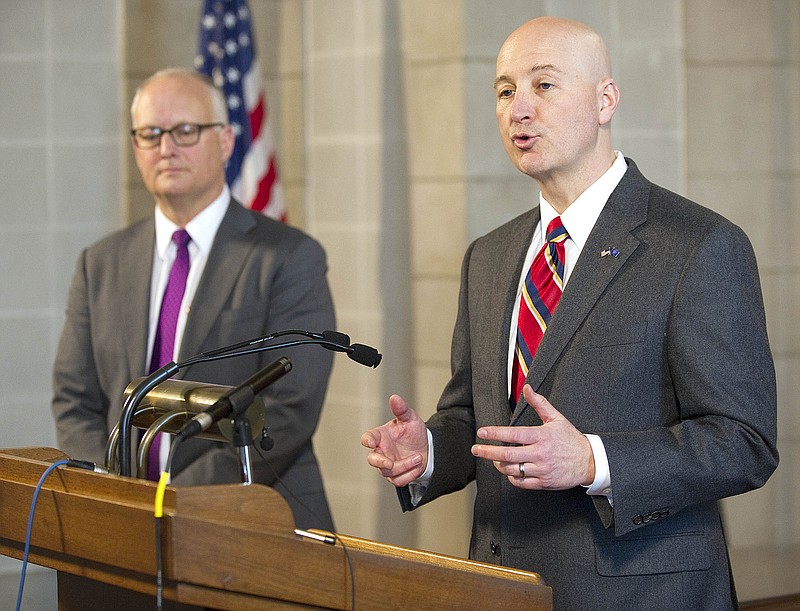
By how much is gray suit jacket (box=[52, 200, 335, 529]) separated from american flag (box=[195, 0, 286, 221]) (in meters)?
1.82

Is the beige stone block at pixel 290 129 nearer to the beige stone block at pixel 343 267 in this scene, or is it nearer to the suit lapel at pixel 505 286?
the beige stone block at pixel 343 267

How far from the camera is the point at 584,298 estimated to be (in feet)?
7.52

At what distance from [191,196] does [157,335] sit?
17.7 inches

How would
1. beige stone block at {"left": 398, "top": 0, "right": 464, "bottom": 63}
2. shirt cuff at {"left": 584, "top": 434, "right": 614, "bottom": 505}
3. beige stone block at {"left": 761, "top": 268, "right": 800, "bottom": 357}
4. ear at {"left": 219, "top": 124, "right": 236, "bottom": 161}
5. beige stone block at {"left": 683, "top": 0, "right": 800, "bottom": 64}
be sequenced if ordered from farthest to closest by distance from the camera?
1. beige stone block at {"left": 761, "top": 268, "right": 800, "bottom": 357}
2. beige stone block at {"left": 683, "top": 0, "right": 800, "bottom": 64}
3. beige stone block at {"left": 398, "top": 0, "right": 464, "bottom": 63}
4. ear at {"left": 219, "top": 124, "right": 236, "bottom": 161}
5. shirt cuff at {"left": 584, "top": 434, "right": 614, "bottom": 505}

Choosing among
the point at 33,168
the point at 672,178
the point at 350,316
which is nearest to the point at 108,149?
the point at 33,168

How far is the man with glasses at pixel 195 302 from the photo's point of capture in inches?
133

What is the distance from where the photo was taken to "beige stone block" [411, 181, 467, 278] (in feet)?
16.3

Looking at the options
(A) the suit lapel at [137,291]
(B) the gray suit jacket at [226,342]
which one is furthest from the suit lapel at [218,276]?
(A) the suit lapel at [137,291]

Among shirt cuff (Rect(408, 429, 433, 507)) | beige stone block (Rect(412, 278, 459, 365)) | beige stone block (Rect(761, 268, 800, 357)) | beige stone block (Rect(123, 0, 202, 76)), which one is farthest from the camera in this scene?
beige stone block (Rect(123, 0, 202, 76))

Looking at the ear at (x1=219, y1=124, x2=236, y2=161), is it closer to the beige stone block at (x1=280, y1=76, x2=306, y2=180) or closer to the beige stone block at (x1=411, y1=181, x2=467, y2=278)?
the beige stone block at (x1=411, y1=181, x2=467, y2=278)

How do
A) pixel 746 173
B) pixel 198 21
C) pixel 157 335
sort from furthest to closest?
pixel 198 21, pixel 746 173, pixel 157 335

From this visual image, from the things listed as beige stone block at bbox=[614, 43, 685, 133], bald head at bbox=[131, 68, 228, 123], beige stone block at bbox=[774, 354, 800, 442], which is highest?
beige stone block at bbox=[614, 43, 685, 133]

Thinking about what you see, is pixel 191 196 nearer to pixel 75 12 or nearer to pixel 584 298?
pixel 584 298

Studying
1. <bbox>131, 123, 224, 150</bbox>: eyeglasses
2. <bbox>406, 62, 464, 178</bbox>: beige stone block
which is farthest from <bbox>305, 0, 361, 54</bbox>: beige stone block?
<bbox>131, 123, 224, 150</bbox>: eyeglasses
